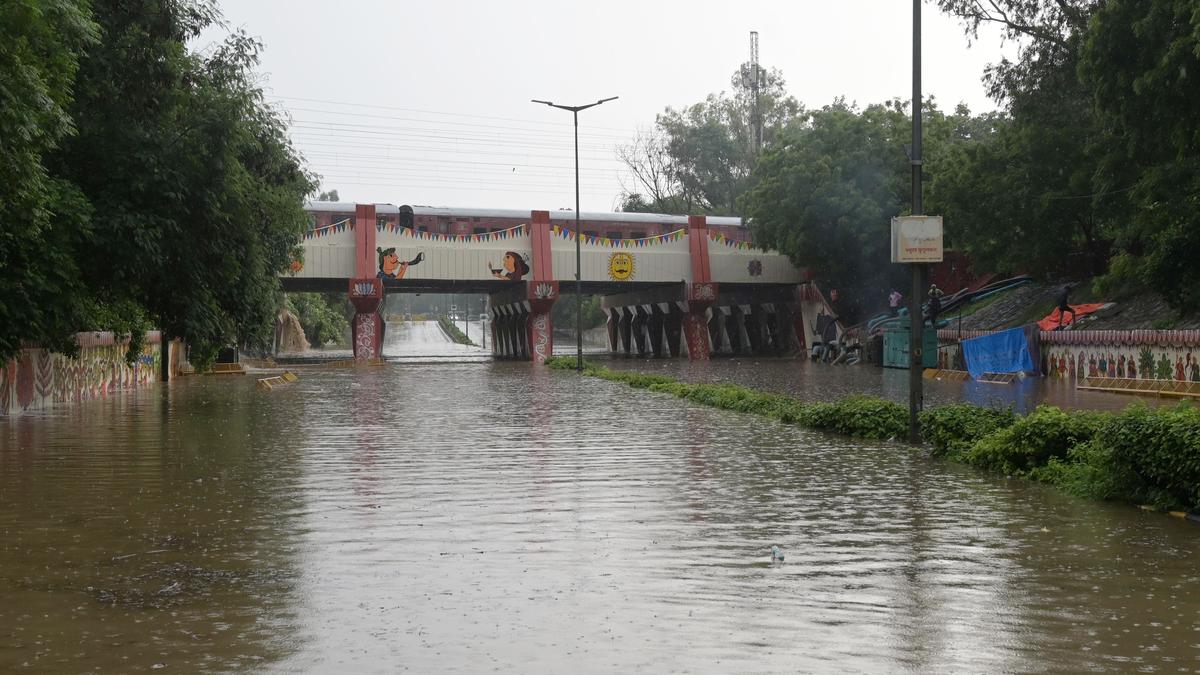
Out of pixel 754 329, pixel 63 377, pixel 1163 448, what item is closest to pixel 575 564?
pixel 1163 448

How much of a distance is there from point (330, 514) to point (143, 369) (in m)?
31.3

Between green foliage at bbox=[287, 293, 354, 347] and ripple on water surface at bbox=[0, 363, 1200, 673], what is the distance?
78.6 meters

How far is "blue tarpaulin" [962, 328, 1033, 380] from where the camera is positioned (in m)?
38.9

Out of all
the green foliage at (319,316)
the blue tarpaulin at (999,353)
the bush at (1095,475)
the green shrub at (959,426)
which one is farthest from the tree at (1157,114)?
the green foliage at (319,316)

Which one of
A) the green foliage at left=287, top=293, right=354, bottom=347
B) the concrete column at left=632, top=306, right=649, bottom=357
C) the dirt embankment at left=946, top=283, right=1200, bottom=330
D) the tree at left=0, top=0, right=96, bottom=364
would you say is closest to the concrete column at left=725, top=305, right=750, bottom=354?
the concrete column at left=632, top=306, right=649, bottom=357

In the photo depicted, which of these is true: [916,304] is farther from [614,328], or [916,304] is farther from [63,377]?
[614,328]

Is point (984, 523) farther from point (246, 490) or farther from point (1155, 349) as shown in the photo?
point (1155, 349)

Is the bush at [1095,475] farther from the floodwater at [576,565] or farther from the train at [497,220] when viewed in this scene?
the train at [497,220]

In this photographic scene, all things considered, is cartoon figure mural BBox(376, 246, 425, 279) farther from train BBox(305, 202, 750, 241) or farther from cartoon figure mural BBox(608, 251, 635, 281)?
cartoon figure mural BBox(608, 251, 635, 281)

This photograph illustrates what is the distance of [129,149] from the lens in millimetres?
21547

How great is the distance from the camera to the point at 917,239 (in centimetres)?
1536

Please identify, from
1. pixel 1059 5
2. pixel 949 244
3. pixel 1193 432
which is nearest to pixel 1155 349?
pixel 1059 5

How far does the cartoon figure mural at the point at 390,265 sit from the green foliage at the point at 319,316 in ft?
110

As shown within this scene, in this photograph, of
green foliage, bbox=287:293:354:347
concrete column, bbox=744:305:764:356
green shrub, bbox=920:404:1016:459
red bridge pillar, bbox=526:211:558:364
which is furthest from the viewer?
green foliage, bbox=287:293:354:347
